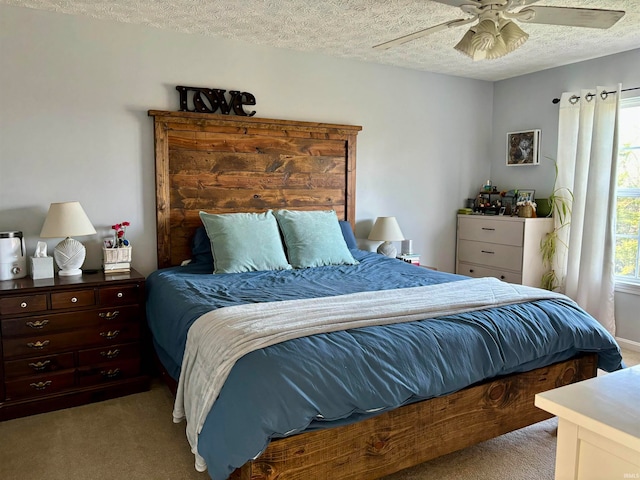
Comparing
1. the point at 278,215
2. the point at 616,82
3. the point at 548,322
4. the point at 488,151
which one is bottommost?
the point at 548,322

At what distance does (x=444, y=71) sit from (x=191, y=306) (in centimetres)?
330

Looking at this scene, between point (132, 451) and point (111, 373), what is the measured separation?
68 cm

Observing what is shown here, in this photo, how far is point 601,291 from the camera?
152 inches

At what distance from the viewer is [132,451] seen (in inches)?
90.6

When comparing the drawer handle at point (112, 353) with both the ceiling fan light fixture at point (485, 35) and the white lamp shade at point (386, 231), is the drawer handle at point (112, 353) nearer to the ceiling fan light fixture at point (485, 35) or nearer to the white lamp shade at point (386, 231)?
the white lamp shade at point (386, 231)

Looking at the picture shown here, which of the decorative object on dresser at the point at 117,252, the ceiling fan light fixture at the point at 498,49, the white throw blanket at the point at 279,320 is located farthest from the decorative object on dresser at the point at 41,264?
the ceiling fan light fixture at the point at 498,49

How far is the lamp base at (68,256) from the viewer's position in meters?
2.92

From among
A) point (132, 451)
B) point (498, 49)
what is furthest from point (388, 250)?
point (132, 451)

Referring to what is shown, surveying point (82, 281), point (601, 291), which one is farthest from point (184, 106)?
point (601, 291)

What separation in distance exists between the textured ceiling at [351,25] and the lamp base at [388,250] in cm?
154

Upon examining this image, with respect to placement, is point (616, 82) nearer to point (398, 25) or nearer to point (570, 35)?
point (570, 35)

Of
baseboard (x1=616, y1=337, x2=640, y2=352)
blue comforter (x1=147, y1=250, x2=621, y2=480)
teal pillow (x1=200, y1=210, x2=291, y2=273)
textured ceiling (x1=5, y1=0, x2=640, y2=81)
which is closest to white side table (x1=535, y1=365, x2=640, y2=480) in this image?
blue comforter (x1=147, y1=250, x2=621, y2=480)

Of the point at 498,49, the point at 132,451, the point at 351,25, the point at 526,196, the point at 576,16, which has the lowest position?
the point at 132,451

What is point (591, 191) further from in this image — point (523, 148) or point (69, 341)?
point (69, 341)
